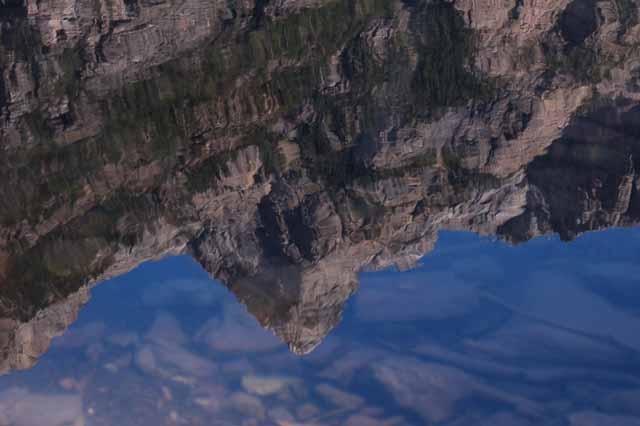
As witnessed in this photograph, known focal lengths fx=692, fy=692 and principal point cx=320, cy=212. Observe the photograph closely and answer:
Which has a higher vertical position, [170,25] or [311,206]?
[170,25]

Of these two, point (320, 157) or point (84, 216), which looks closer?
point (84, 216)

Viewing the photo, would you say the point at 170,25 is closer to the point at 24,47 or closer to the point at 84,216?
the point at 24,47

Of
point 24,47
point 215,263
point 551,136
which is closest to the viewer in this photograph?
point 24,47

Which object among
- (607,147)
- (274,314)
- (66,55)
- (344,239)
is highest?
(66,55)

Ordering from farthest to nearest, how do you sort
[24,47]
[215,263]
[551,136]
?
[215,263], [551,136], [24,47]

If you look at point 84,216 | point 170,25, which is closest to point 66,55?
point 170,25

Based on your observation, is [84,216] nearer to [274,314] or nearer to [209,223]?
[209,223]
